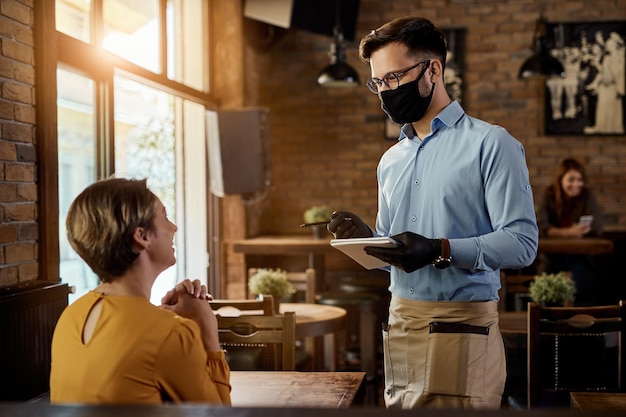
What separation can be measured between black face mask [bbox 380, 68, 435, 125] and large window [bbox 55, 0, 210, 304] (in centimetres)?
83

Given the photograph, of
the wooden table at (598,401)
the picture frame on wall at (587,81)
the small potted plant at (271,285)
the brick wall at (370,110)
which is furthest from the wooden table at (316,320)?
the picture frame on wall at (587,81)

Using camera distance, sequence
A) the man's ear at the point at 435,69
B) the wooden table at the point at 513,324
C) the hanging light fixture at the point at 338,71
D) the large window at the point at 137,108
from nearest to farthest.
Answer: the man's ear at the point at 435,69 < the wooden table at the point at 513,324 < the large window at the point at 137,108 < the hanging light fixture at the point at 338,71

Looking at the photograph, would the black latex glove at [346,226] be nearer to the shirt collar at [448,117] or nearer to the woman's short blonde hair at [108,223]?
the shirt collar at [448,117]

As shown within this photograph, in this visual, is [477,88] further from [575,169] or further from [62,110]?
[62,110]

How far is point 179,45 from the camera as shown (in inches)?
220

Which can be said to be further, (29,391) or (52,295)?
(52,295)

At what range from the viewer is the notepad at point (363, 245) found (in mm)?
1722

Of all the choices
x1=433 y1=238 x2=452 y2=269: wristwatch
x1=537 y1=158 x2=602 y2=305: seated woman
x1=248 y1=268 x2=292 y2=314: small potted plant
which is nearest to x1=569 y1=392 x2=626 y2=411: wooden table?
x1=433 y1=238 x2=452 y2=269: wristwatch

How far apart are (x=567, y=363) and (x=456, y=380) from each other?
180 cm

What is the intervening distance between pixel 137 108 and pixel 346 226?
293 cm

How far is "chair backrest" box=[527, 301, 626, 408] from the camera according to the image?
2.73 meters

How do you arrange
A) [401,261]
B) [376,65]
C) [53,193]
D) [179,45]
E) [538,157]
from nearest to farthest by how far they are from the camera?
[401,261], [376,65], [53,193], [179,45], [538,157]

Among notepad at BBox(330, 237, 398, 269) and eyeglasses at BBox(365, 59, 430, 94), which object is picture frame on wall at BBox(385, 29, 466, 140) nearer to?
eyeglasses at BBox(365, 59, 430, 94)

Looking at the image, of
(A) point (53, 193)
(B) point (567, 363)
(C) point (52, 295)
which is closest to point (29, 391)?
(C) point (52, 295)
